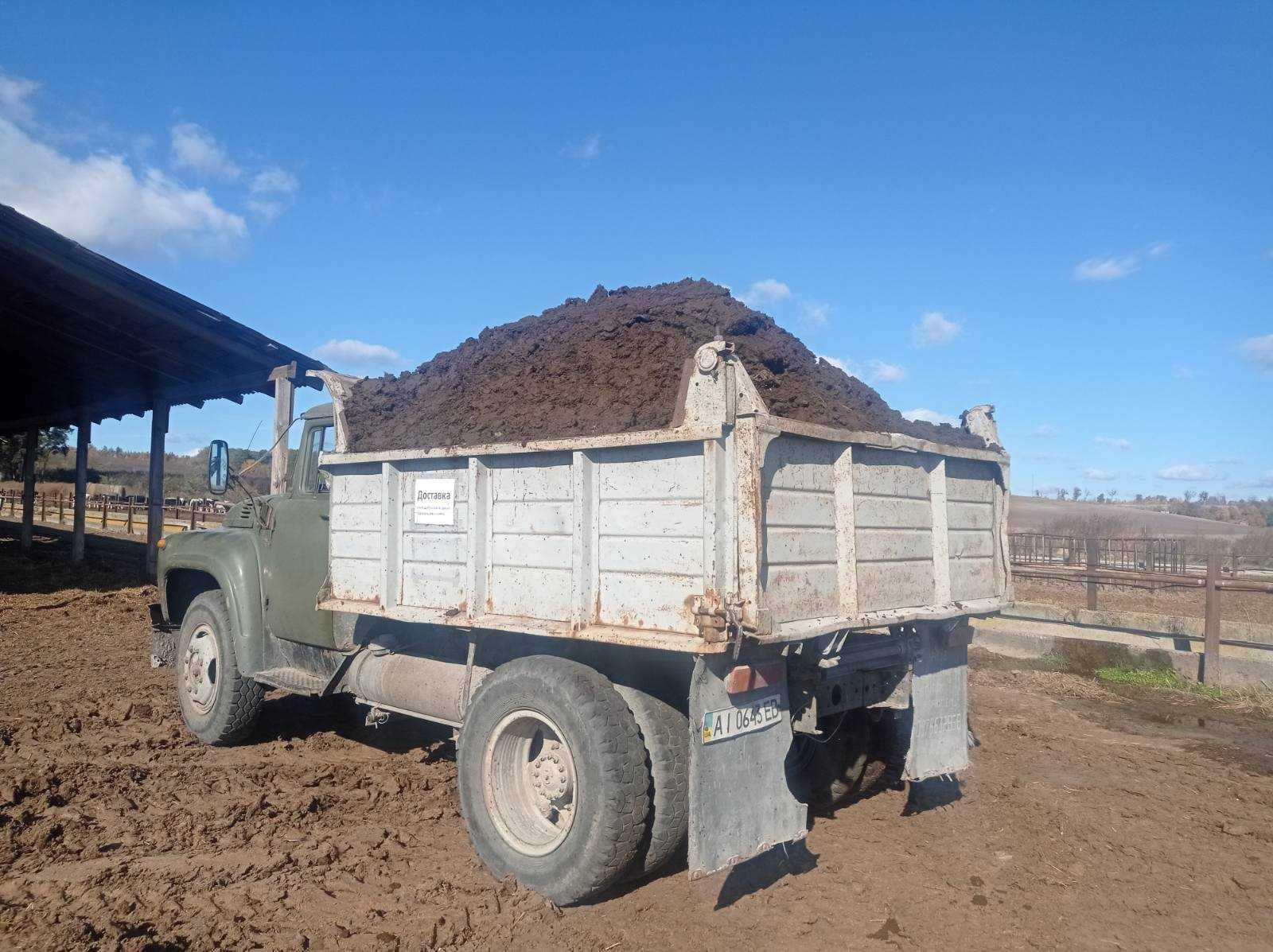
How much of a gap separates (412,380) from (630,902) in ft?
10.5

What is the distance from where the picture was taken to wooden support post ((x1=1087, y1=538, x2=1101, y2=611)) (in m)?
10.7

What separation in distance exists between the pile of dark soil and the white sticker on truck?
221 millimetres

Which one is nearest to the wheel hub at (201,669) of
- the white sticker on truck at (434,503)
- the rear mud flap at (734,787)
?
the white sticker on truck at (434,503)

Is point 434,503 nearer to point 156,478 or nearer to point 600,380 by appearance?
point 600,380

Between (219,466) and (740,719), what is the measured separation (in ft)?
14.6

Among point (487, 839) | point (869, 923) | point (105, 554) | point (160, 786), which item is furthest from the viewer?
point (105, 554)

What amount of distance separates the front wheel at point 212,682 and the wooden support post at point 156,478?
9.64m

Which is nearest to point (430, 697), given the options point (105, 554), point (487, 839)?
point (487, 839)

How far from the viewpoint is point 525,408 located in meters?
4.28

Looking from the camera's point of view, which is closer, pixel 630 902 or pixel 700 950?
pixel 700 950

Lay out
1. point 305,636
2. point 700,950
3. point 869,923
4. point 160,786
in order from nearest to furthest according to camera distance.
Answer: point 700,950 < point 869,923 < point 160,786 < point 305,636

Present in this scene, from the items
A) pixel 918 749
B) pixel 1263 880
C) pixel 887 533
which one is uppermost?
pixel 887 533

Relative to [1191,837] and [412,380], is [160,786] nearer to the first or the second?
[412,380]

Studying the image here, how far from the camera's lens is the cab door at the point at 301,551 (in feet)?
18.1
